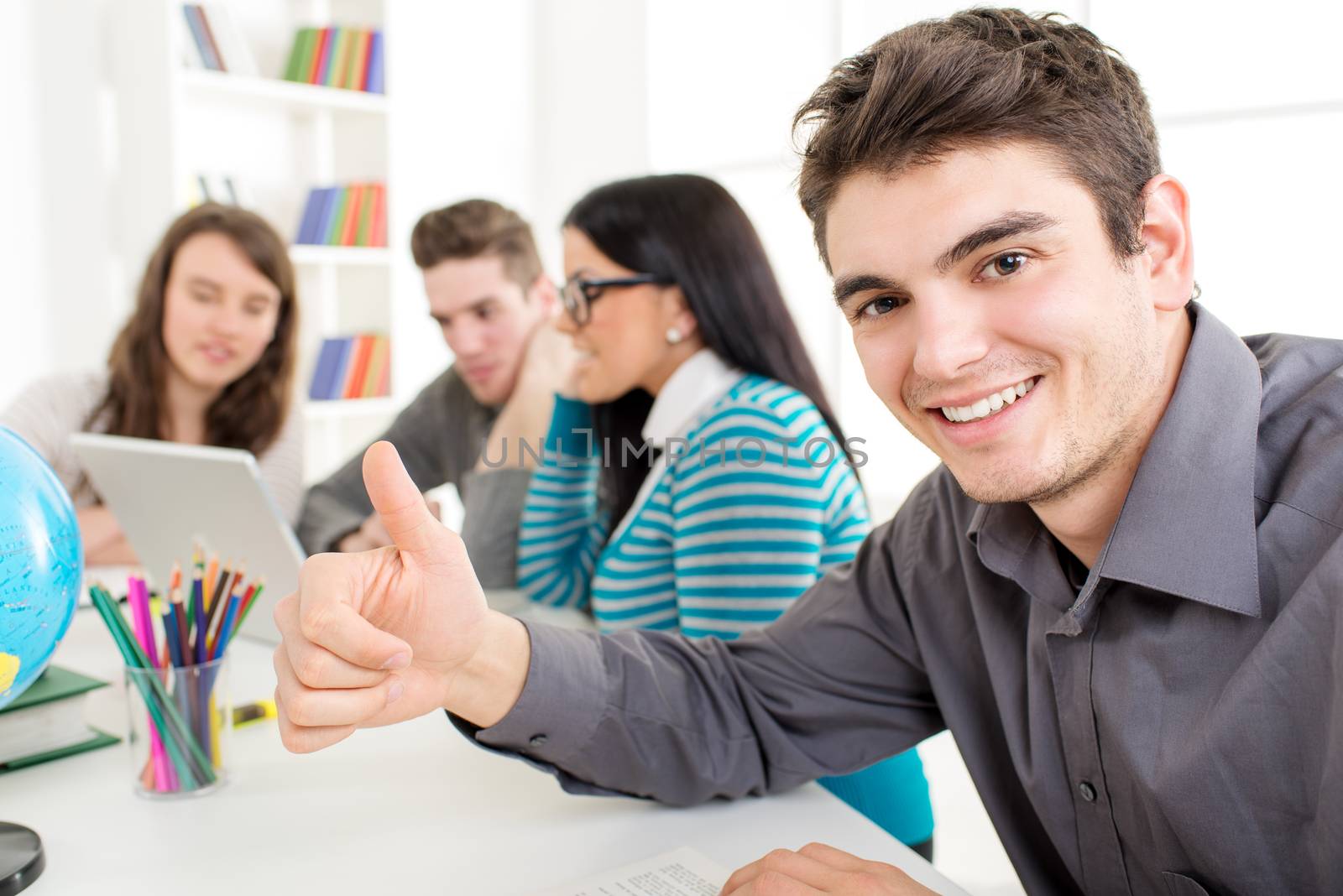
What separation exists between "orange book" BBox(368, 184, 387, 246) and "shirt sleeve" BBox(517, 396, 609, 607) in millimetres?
2322

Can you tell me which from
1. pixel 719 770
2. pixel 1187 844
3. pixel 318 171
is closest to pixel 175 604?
pixel 719 770

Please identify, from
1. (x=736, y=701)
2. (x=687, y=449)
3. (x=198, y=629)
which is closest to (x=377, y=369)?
(x=687, y=449)

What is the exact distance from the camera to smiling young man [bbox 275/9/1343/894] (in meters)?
0.80

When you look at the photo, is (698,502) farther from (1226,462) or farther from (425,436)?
(425,436)

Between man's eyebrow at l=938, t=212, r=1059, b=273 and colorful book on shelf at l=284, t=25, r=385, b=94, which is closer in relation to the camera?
man's eyebrow at l=938, t=212, r=1059, b=273

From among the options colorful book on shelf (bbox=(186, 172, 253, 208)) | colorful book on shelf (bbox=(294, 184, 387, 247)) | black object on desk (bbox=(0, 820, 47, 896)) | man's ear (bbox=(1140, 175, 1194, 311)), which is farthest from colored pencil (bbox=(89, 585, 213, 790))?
colorful book on shelf (bbox=(294, 184, 387, 247))

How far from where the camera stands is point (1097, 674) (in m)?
0.88

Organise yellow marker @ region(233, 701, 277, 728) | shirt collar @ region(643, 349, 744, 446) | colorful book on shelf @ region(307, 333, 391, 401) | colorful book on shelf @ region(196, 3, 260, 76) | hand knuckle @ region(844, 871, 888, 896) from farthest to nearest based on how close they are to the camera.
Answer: colorful book on shelf @ region(307, 333, 391, 401) < colorful book on shelf @ region(196, 3, 260, 76) < shirt collar @ region(643, 349, 744, 446) < yellow marker @ region(233, 701, 277, 728) < hand knuckle @ region(844, 871, 888, 896)

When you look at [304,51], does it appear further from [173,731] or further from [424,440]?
[173,731]

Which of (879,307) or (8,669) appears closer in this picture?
(8,669)

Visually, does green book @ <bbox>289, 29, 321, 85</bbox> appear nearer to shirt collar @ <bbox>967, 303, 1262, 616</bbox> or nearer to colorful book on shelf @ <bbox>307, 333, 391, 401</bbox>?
colorful book on shelf @ <bbox>307, 333, 391, 401</bbox>

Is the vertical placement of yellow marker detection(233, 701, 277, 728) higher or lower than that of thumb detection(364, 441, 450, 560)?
lower

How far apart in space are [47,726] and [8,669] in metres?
0.32

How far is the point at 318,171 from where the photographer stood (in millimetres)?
4184
